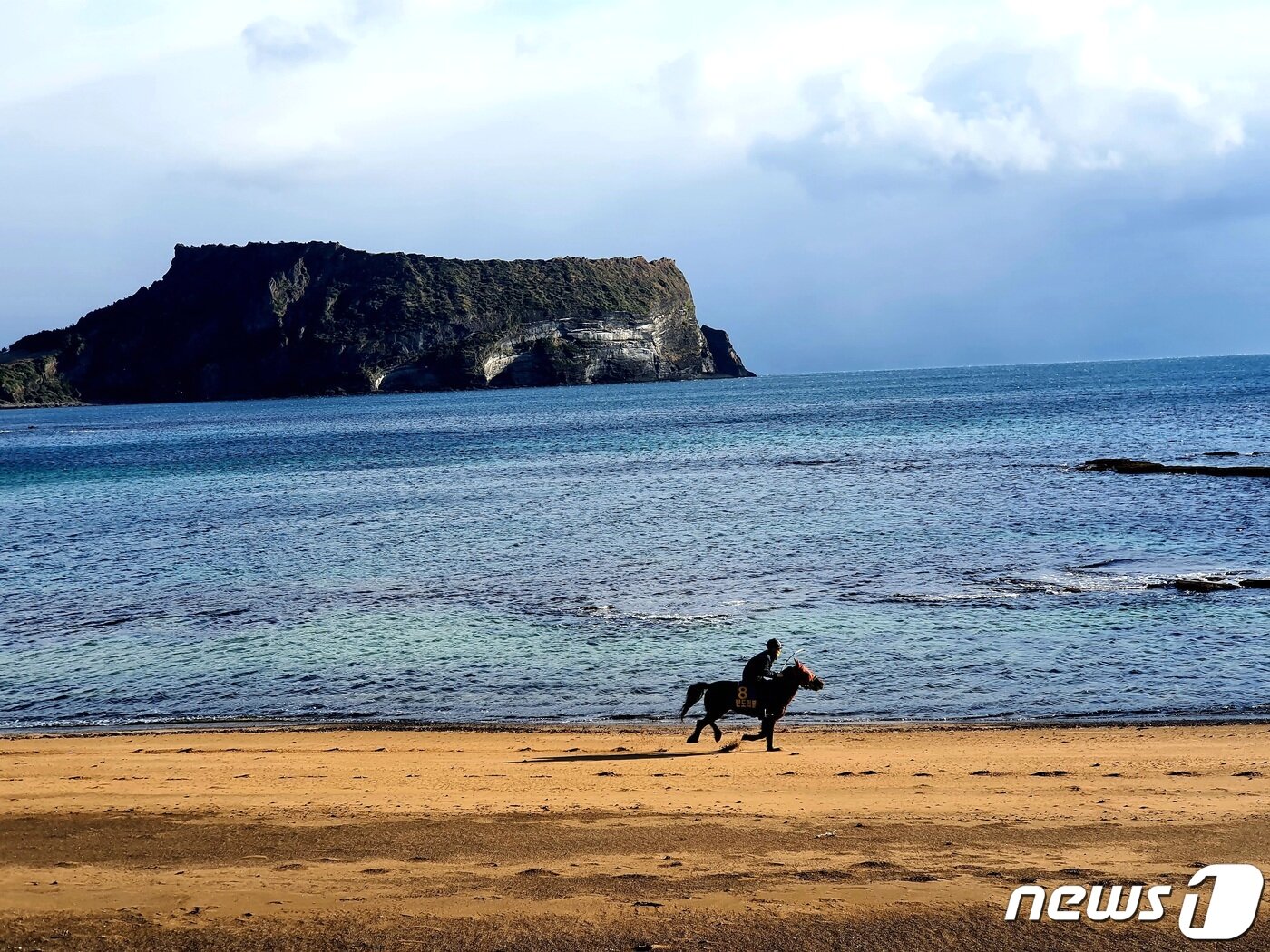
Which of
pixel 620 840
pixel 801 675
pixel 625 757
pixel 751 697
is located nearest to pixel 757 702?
pixel 751 697

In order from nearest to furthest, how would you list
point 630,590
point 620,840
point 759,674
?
1. point 620,840
2. point 759,674
3. point 630,590

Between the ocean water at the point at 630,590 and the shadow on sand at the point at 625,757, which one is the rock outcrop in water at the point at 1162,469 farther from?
the shadow on sand at the point at 625,757

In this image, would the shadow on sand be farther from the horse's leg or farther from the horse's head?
the horse's head

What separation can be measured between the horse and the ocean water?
2.34 metres

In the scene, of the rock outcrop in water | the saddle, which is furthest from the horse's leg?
the rock outcrop in water

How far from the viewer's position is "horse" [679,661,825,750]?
14.3 metres

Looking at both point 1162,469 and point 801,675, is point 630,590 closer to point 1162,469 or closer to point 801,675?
point 801,675

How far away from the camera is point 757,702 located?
14.5 m

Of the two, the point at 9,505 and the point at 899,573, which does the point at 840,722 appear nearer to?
the point at 899,573

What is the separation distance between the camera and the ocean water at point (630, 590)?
18.3 meters

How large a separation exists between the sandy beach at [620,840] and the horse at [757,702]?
1.50 feet

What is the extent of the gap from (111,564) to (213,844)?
25958 millimetres

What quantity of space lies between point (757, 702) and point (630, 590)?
1250 cm

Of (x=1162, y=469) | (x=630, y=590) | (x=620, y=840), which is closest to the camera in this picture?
(x=620, y=840)
